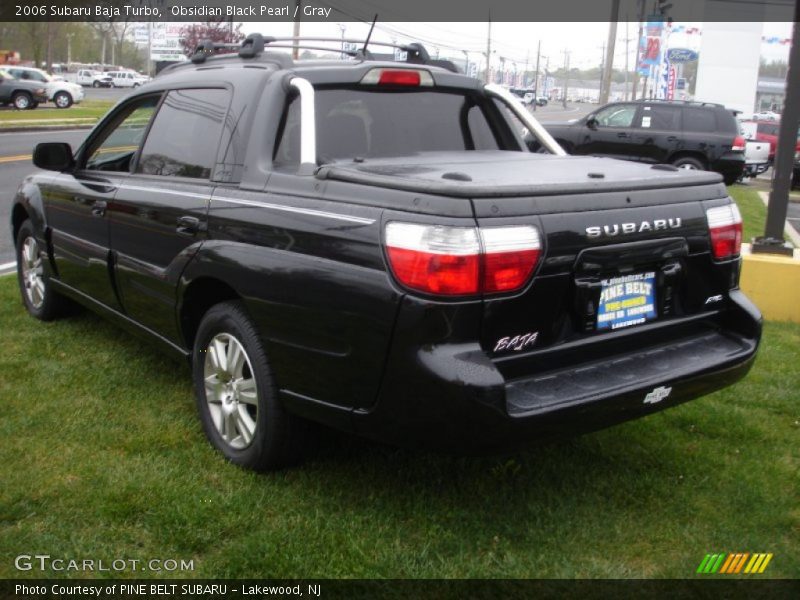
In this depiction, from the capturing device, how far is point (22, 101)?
38.2 meters

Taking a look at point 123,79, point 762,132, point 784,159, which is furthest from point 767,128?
point 123,79

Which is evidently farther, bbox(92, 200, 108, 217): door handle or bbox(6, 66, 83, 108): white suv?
bbox(6, 66, 83, 108): white suv

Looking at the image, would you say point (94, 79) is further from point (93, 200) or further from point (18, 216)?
point (93, 200)

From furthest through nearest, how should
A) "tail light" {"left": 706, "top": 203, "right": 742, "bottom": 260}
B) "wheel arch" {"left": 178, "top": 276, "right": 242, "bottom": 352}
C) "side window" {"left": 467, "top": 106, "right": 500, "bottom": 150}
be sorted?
1. "side window" {"left": 467, "top": 106, "right": 500, "bottom": 150}
2. "wheel arch" {"left": 178, "top": 276, "right": 242, "bottom": 352}
3. "tail light" {"left": 706, "top": 203, "right": 742, "bottom": 260}

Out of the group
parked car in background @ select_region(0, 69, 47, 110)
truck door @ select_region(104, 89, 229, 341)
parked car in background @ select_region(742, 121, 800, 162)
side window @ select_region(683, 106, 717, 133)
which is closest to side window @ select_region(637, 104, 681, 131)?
side window @ select_region(683, 106, 717, 133)

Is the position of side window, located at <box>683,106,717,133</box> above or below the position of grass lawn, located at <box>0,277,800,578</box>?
above

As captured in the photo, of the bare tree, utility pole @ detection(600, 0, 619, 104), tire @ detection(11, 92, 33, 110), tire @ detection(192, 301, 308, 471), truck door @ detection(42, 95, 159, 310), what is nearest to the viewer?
tire @ detection(192, 301, 308, 471)

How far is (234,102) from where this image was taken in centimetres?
395

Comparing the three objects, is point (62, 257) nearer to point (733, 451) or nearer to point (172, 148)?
point (172, 148)

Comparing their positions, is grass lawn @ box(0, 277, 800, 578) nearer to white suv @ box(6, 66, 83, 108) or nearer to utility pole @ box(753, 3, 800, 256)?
utility pole @ box(753, 3, 800, 256)

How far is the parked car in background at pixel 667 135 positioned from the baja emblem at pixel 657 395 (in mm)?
13958

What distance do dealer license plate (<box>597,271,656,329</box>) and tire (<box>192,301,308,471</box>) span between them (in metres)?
1.29

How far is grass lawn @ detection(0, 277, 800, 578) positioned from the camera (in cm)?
310

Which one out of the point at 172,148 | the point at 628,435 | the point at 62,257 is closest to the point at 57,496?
the point at 172,148
